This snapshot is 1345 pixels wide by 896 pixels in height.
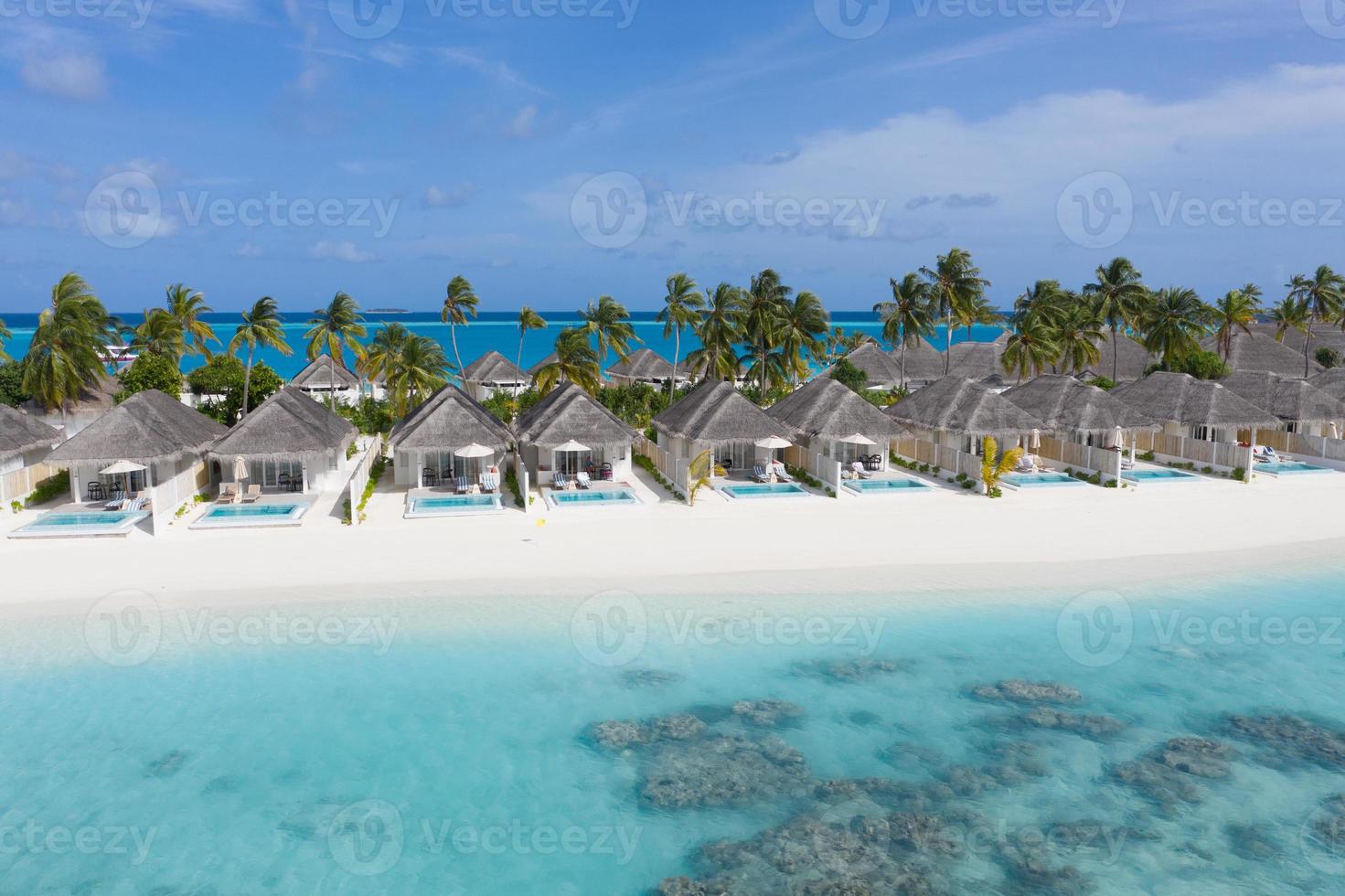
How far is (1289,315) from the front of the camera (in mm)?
53469

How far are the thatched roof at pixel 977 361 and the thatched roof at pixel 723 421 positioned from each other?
2642 cm

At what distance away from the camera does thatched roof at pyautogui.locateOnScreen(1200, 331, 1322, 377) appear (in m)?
48.7

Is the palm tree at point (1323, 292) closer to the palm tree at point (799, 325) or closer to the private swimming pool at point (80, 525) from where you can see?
the palm tree at point (799, 325)

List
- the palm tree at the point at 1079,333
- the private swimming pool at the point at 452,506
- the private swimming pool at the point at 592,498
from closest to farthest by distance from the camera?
the private swimming pool at the point at 452,506 < the private swimming pool at the point at 592,498 < the palm tree at the point at 1079,333

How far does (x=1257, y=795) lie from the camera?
39.2 feet

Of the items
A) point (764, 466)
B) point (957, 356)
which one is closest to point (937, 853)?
point (764, 466)

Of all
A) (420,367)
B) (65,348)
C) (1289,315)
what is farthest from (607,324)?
(1289,315)

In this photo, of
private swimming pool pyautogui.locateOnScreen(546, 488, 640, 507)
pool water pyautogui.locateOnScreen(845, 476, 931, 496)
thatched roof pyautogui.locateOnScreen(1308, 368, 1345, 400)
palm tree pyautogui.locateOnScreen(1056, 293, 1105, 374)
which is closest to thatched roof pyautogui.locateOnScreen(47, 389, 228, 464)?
private swimming pool pyautogui.locateOnScreen(546, 488, 640, 507)

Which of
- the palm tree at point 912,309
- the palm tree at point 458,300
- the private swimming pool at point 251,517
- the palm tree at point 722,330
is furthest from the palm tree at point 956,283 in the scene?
the private swimming pool at point 251,517

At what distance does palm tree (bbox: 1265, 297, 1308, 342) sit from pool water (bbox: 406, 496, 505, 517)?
4985 centimetres

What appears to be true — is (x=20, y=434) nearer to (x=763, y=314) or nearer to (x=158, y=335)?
(x=158, y=335)

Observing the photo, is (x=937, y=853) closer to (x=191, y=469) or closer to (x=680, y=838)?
(x=680, y=838)

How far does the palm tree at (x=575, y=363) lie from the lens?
37.0m

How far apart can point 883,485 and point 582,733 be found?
16.5 meters
